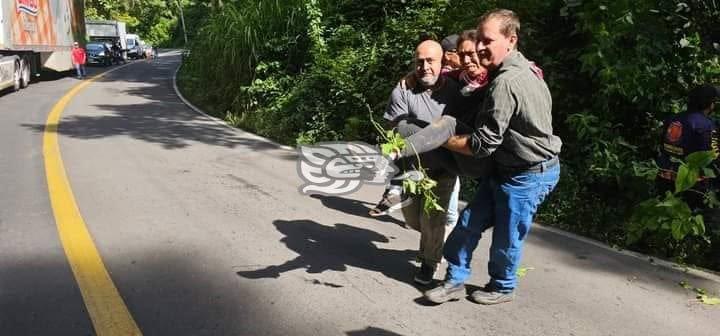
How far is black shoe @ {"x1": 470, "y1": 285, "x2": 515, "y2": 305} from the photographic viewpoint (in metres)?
3.61

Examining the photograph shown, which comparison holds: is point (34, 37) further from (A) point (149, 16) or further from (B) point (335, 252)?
(A) point (149, 16)

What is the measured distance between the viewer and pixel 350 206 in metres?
5.93

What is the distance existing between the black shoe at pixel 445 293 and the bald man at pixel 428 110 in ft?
0.86

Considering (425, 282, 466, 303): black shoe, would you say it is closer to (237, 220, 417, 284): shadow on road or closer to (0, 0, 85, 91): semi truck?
(237, 220, 417, 284): shadow on road

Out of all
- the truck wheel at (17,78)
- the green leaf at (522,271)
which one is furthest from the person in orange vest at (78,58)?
the green leaf at (522,271)

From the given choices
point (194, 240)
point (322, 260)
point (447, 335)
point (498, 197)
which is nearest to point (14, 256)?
point (194, 240)

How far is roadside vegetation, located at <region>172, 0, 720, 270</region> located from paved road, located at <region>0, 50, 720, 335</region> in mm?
658

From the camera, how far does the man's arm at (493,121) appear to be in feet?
9.84

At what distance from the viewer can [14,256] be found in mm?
4113

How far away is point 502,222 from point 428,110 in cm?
87

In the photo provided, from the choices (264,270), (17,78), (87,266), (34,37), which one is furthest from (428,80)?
(34,37)

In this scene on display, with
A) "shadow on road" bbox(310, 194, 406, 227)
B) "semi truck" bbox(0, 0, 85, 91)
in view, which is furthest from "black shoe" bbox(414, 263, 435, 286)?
"semi truck" bbox(0, 0, 85, 91)

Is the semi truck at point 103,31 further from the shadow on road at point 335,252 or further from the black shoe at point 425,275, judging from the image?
the black shoe at point 425,275

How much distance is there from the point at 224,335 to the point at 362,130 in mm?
6237
